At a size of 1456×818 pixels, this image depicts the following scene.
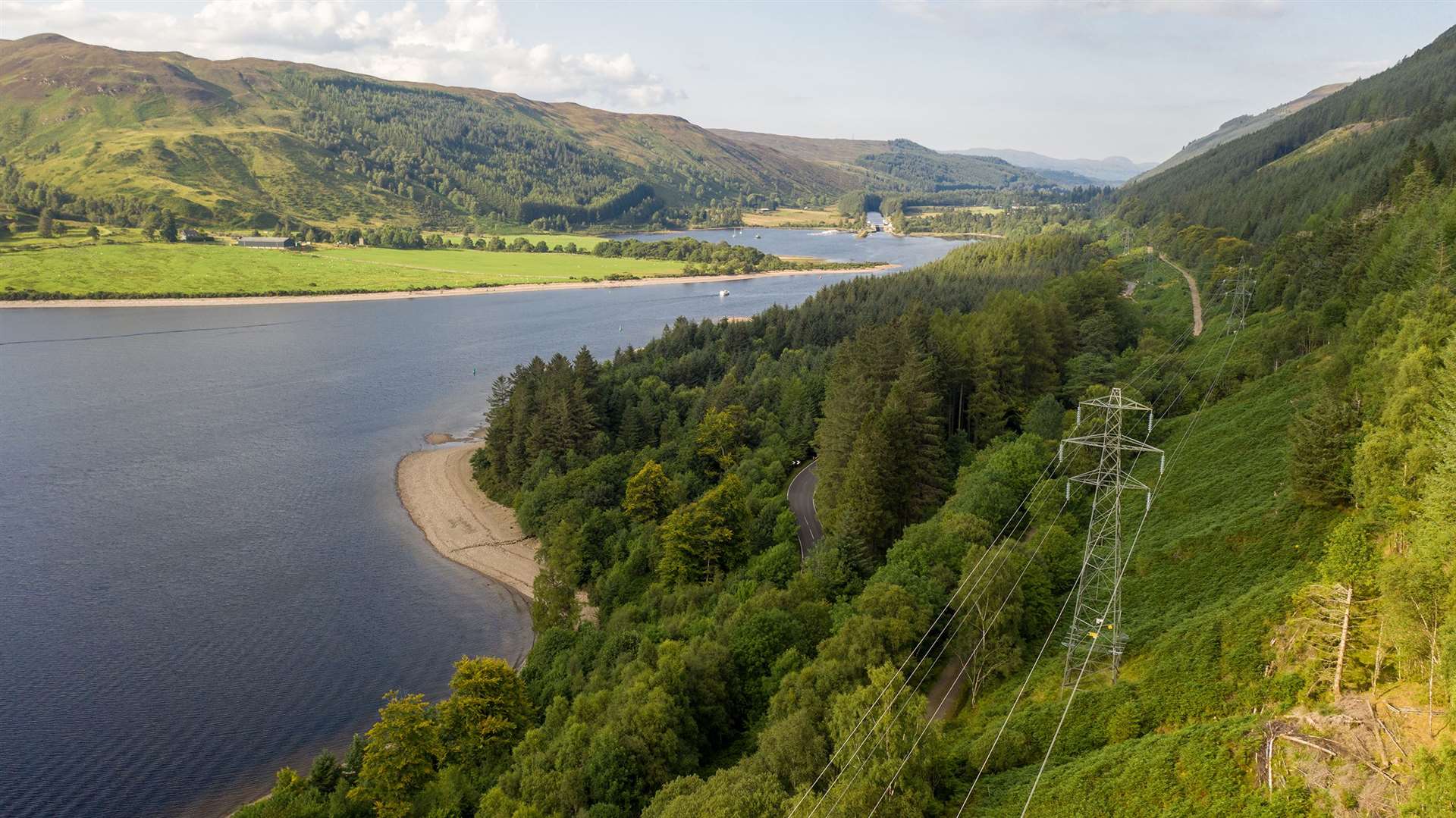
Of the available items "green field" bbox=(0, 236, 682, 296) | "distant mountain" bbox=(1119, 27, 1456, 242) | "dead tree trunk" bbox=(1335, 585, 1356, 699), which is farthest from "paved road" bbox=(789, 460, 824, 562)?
"green field" bbox=(0, 236, 682, 296)

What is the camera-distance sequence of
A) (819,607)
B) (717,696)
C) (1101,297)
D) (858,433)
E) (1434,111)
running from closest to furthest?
(717,696), (819,607), (858,433), (1101,297), (1434,111)

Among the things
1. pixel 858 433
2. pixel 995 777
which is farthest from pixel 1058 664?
pixel 858 433

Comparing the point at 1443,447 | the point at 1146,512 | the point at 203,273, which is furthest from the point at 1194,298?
the point at 203,273

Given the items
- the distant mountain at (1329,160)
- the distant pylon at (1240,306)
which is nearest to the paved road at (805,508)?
the distant pylon at (1240,306)

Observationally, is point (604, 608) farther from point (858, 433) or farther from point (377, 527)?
point (377, 527)

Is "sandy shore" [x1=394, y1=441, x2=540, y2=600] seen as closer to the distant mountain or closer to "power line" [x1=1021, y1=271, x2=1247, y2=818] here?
"power line" [x1=1021, y1=271, x2=1247, y2=818]

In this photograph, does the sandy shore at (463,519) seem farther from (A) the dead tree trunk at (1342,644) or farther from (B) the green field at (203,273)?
(B) the green field at (203,273)

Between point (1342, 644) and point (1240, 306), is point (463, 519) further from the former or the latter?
point (1240, 306)
